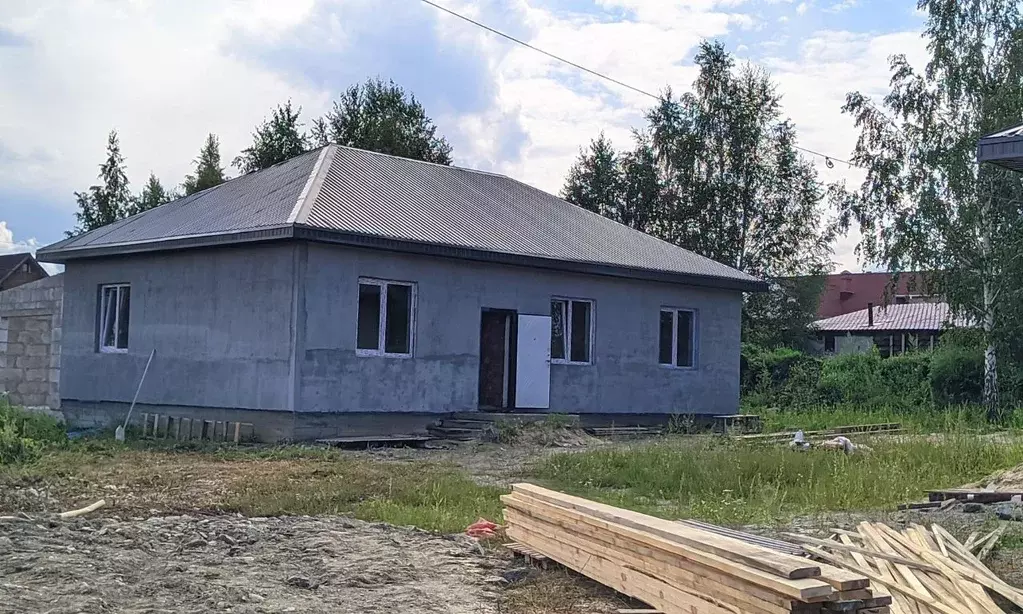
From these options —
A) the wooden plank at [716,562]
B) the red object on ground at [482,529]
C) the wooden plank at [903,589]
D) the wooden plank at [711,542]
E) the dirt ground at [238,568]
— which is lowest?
the dirt ground at [238,568]

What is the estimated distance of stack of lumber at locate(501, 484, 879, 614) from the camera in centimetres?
459

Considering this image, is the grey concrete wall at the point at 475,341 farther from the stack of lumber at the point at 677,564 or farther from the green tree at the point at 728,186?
the green tree at the point at 728,186

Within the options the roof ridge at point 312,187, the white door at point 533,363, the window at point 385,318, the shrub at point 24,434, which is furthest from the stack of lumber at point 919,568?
the white door at point 533,363

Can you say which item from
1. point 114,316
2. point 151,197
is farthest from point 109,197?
point 114,316

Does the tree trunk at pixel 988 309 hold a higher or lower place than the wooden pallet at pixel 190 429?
higher

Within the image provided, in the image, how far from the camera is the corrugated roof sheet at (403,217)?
1648 cm

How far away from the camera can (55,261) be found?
20.4 metres

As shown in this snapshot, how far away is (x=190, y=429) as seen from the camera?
16.8 meters

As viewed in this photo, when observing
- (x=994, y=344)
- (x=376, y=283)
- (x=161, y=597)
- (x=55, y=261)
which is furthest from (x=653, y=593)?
(x=994, y=344)

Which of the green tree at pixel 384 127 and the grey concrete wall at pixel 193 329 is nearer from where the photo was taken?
the grey concrete wall at pixel 193 329

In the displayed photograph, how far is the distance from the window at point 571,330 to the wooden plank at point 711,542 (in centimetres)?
1211

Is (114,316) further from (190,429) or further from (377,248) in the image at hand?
(377,248)

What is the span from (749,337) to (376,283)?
25.8 m

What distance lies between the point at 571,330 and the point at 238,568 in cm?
1309
